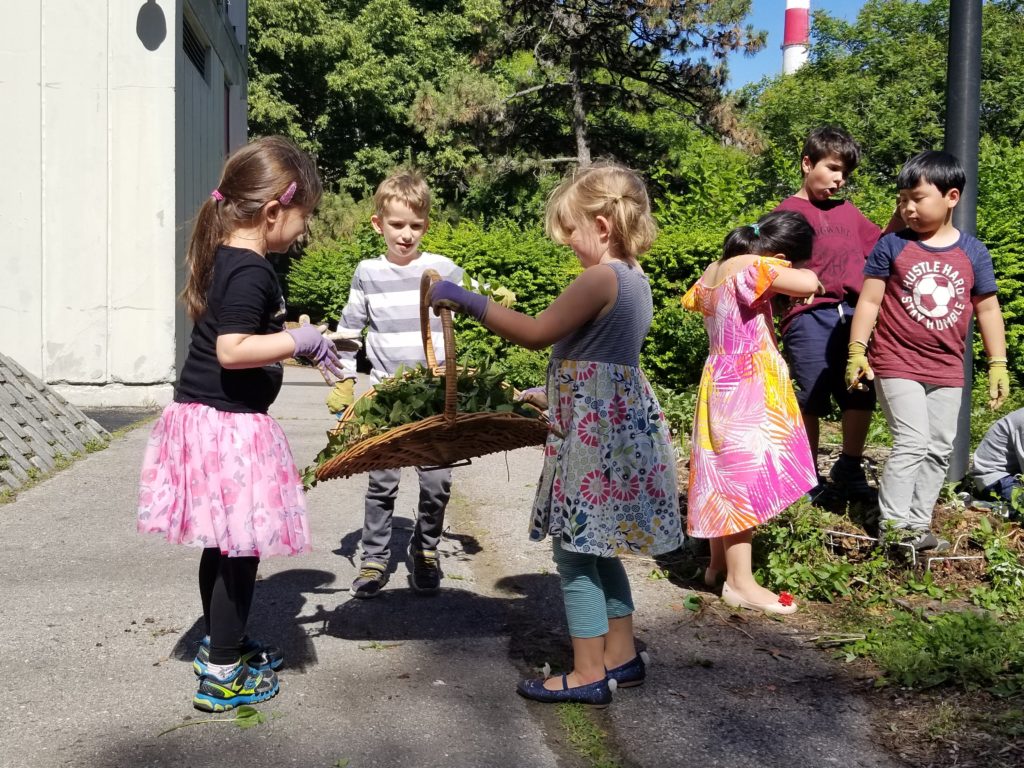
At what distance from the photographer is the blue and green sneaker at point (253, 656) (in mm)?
3156

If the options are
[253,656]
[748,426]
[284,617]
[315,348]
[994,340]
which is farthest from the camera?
[994,340]

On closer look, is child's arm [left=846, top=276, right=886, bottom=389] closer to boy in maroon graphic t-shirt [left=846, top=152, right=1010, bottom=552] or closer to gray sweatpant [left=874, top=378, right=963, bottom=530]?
boy in maroon graphic t-shirt [left=846, top=152, right=1010, bottom=552]

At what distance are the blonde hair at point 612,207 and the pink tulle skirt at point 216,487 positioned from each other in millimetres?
1184

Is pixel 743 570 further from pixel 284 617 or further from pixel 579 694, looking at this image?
pixel 284 617

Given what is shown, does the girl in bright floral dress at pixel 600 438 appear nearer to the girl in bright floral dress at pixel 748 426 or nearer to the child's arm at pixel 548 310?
the child's arm at pixel 548 310

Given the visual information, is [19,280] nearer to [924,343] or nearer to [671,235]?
[671,235]

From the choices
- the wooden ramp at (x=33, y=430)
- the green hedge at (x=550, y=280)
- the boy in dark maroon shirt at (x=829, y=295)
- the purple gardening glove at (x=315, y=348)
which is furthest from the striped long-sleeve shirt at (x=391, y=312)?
the green hedge at (x=550, y=280)

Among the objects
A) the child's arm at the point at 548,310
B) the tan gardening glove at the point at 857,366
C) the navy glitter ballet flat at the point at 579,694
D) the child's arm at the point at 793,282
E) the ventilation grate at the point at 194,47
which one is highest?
the ventilation grate at the point at 194,47

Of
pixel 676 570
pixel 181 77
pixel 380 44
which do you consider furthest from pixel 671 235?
pixel 380 44

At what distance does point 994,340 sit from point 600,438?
213cm

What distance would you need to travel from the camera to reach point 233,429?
3061 millimetres

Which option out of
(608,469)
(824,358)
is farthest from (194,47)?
(608,469)

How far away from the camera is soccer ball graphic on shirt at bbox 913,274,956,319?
13.8ft

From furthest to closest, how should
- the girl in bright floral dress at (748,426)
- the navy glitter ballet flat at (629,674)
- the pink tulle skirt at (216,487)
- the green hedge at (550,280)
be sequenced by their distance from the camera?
the green hedge at (550,280)
the girl in bright floral dress at (748,426)
the navy glitter ballet flat at (629,674)
the pink tulle skirt at (216,487)
